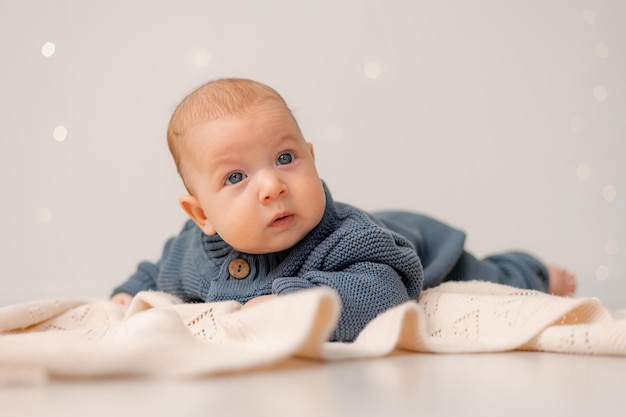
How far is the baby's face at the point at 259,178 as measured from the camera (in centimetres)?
134

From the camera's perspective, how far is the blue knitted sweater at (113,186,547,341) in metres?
1.29

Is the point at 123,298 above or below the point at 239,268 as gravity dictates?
below

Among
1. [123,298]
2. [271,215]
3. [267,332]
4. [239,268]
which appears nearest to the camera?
[267,332]

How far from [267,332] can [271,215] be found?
37cm

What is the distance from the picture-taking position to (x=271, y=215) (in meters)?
1.33

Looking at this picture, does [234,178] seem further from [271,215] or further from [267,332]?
[267,332]

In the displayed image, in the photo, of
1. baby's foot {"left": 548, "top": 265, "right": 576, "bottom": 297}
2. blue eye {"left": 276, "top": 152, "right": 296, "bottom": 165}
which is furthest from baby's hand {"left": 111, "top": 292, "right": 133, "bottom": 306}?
baby's foot {"left": 548, "top": 265, "right": 576, "bottom": 297}

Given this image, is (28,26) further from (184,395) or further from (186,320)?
(184,395)

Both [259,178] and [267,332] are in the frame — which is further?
[259,178]

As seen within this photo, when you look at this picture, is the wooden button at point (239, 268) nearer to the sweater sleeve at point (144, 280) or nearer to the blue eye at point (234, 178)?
the blue eye at point (234, 178)

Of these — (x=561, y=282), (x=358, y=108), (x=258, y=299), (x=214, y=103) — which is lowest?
(x=561, y=282)

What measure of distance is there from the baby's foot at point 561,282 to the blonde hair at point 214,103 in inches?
32.0

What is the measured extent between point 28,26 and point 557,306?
2.24m

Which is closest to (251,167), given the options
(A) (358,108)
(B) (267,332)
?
(B) (267,332)
